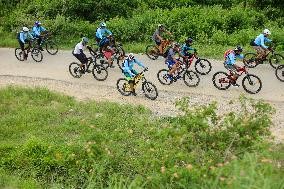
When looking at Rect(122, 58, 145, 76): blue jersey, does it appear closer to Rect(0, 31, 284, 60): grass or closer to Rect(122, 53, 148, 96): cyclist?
Rect(122, 53, 148, 96): cyclist

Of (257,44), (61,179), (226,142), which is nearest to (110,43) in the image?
(257,44)

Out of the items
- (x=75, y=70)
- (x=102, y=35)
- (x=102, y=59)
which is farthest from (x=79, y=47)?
(x=102, y=35)

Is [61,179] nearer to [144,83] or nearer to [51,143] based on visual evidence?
[51,143]

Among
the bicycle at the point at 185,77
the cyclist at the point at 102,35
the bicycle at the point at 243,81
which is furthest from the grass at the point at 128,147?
the cyclist at the point at 102,35

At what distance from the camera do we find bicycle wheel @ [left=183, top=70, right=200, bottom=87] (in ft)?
60.8

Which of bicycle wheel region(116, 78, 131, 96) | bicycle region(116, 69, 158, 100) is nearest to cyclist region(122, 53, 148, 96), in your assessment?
bicycle region(116, 69, 158, 100)

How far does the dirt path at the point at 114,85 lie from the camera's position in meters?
17.3

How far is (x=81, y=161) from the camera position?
11922 mm

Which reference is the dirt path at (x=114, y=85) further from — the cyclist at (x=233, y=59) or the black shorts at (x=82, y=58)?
the black shorts at (x=82, y=58)

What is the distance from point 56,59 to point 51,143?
906cm

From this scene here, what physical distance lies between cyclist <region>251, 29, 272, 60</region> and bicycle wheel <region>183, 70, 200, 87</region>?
2860 mm

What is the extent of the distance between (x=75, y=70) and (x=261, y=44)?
25.4ft

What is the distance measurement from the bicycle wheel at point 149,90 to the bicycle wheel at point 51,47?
24.2 feet

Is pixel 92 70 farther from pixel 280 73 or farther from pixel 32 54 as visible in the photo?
pixel 280 73
